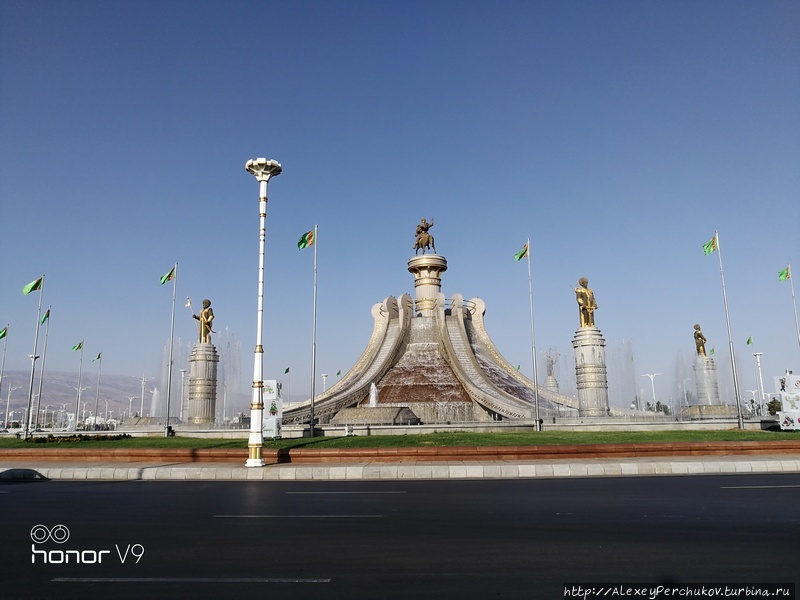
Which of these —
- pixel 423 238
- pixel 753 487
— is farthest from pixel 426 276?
pixel 753 487

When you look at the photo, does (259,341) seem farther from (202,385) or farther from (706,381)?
(706,381)

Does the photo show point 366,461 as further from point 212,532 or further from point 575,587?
point 575,587

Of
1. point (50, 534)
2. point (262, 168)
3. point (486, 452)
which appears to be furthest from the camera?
point (262, 168)

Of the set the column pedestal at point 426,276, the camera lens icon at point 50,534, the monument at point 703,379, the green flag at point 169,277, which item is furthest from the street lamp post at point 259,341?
the column pedestal at point 426,276

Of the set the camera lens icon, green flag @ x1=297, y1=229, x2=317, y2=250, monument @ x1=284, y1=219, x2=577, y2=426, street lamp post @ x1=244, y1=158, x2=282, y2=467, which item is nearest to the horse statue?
monument @ x1=284, y1=219, x2=577, y2=426

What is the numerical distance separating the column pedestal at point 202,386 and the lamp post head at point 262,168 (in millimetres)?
12570

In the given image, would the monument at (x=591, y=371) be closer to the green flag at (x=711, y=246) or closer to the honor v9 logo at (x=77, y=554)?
the green flag at (x=711, y=246)

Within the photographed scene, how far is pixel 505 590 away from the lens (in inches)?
165

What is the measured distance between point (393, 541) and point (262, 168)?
1177 centimetres

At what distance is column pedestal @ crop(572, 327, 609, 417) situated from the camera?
2375 centimetres

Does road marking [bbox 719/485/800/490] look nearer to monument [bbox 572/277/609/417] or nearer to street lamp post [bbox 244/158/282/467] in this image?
street lamp post [bbox 244/158/282/467]

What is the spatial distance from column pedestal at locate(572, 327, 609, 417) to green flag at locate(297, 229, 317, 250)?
40.9ft

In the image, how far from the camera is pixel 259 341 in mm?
14453

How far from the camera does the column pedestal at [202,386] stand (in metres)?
25.0
